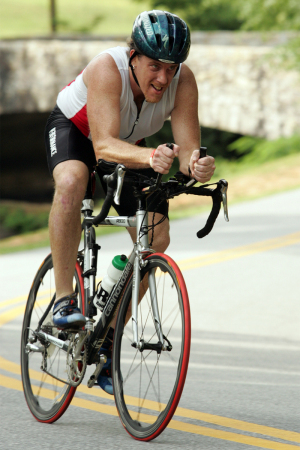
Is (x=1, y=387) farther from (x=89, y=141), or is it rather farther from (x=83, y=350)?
(x=89, y=141)

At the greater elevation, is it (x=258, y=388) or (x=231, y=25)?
(x=231, y=25)

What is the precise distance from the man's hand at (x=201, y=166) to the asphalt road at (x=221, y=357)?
117 centimetres

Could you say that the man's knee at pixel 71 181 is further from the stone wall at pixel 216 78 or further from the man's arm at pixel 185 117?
the stone wall at pixel 216 78

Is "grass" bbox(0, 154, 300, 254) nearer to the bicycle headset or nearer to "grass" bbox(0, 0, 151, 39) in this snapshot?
the bicycle headset

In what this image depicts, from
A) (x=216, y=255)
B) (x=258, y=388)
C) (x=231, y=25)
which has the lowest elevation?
(x=258, y=388)

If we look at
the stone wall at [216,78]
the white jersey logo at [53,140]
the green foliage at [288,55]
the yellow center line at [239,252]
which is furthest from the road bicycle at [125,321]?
the stone wall at [216,78]

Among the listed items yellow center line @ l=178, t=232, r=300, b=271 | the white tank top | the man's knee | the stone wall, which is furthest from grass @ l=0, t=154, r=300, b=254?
the man's knee

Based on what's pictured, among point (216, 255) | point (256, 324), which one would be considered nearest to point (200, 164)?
point (256, 324)

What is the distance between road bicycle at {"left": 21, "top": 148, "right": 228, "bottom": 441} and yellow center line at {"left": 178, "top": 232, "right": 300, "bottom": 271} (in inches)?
197

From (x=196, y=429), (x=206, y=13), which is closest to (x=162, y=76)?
(x=196, y=429)

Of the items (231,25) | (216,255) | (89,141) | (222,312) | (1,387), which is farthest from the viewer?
(231,25)

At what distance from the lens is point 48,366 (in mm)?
4215

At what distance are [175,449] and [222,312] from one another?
3686 millimetres

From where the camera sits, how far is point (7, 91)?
29.9m
